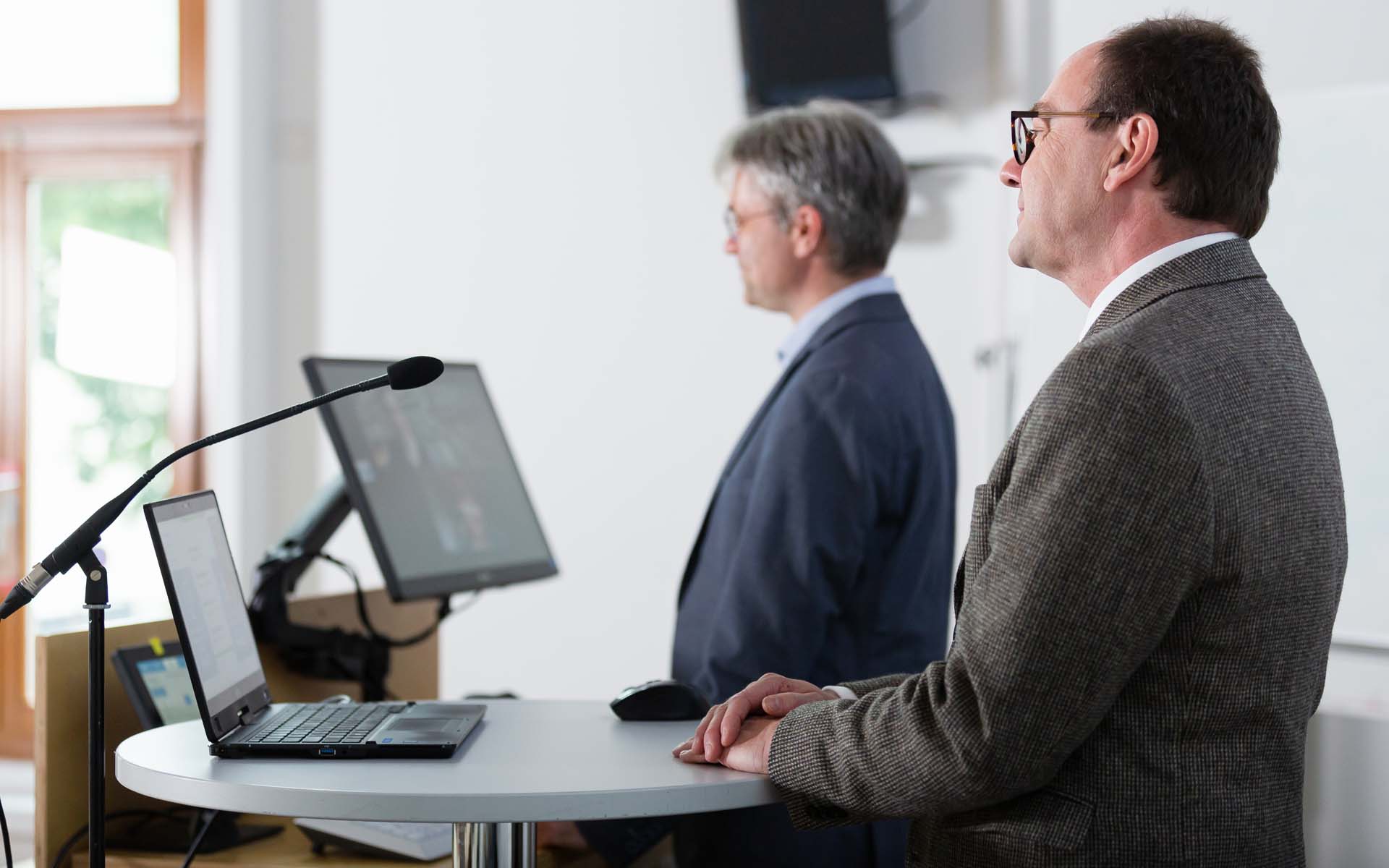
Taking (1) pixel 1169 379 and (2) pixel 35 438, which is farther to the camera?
(2) pixel 35 438

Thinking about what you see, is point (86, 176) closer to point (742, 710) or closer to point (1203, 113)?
point (742, 710)

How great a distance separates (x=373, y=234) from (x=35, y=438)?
1.30m

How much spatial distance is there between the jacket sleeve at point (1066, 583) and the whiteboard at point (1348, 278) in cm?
132

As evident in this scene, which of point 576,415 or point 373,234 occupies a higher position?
point 373,234

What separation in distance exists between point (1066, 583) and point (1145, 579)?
6 cm

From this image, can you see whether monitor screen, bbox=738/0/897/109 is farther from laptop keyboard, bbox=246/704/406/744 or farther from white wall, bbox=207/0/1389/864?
laptop keyboard, bbox=246/704/406/744

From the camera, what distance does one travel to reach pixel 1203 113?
121 cm

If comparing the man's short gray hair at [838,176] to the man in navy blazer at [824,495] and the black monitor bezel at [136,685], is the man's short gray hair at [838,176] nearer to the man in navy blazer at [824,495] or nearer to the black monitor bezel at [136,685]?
the man in navy blazer at [824,495]

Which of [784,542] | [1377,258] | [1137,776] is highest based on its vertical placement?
[1377,258]

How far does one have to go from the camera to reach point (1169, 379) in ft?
3.48

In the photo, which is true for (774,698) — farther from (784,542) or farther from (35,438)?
(35,438)

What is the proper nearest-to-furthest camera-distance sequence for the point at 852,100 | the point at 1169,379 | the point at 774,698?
the point at 1169,379 < the point at 774,698 < the point at 852,100

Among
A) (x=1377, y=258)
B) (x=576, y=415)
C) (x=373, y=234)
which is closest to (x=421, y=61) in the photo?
(x=373, y=234)

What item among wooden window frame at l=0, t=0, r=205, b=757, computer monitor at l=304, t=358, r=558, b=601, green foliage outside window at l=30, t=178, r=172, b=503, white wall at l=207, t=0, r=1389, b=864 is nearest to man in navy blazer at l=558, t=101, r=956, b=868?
computer monitor at l=304, t=358, r=558, b=601
